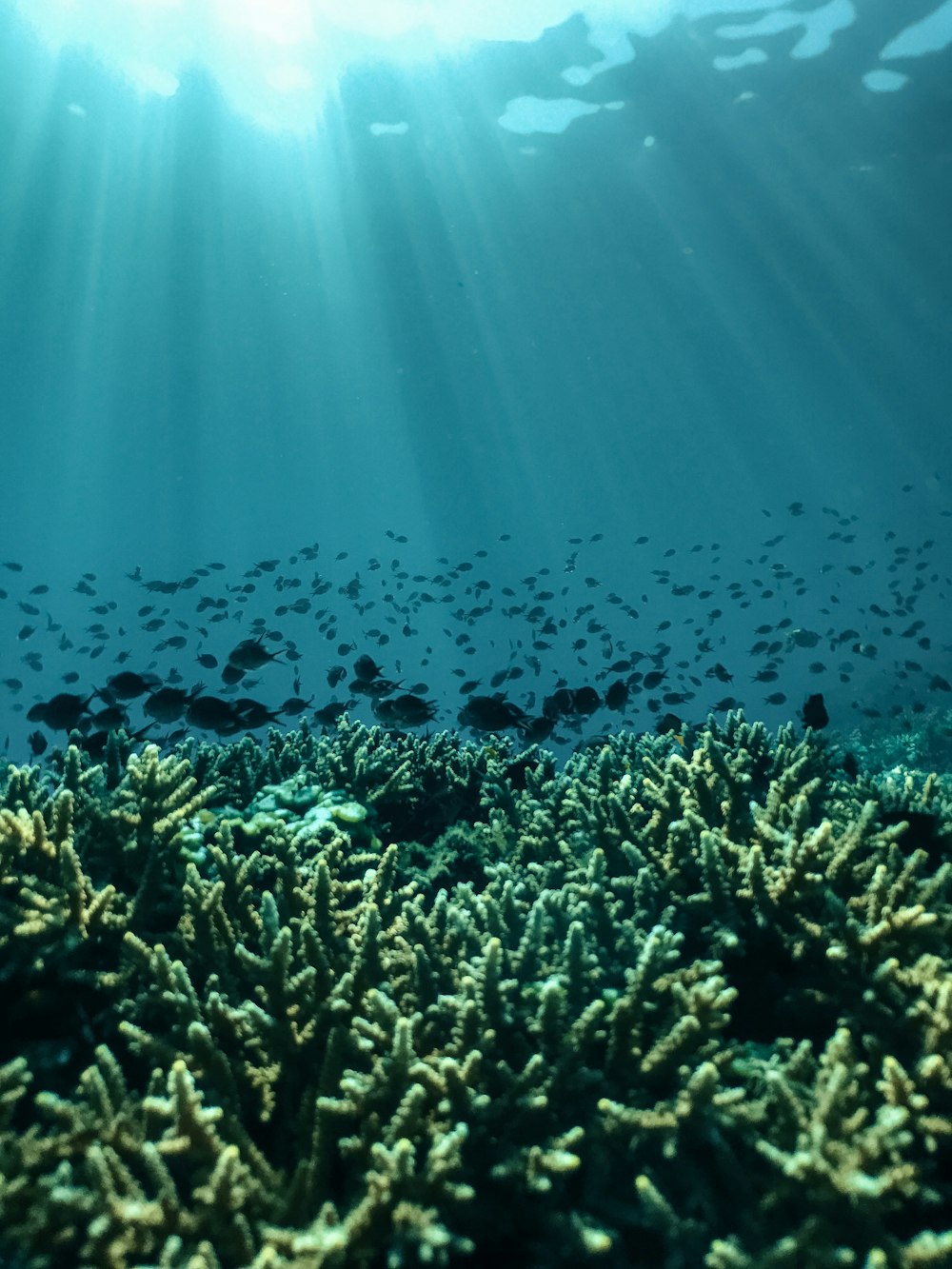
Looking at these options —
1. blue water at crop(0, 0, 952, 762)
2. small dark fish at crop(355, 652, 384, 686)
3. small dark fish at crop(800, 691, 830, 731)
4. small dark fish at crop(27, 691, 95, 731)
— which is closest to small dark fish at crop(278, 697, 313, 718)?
small dark fish at crop(355, 652, 384, 686)

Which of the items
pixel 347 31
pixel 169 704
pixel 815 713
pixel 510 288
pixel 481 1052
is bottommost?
pixel 481 1052

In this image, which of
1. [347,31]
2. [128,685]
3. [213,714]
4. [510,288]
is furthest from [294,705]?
[510,288]

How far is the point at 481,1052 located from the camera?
90.1 inches

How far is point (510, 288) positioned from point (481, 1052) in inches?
1693

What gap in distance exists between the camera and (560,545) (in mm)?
102938

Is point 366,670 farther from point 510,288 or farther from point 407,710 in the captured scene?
point 510,288

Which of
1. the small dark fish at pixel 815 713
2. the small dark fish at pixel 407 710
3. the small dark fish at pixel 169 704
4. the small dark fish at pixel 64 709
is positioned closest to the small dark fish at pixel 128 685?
the small dark fish at pixel 64 709

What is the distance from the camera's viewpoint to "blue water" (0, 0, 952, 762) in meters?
Result: 22.2

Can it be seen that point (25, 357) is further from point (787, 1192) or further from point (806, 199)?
point (787, 1192)

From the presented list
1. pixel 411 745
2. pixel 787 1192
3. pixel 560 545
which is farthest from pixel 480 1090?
pixel 560 545

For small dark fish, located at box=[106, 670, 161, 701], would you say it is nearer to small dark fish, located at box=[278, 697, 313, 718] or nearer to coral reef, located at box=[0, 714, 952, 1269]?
small dark fish, located at box=[278, 697, 313, 718]

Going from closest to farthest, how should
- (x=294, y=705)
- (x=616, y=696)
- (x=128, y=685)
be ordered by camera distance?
(x=128, y=685) → (x=294, y=705) → (x=616, y=696)

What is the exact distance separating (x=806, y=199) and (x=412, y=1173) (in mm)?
36297

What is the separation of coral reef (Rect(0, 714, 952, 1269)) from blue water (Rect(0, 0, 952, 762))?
24.9ft
